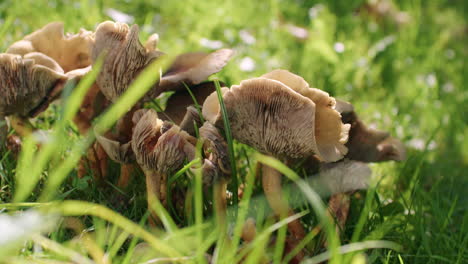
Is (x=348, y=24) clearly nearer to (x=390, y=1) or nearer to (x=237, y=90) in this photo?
(x=390, y=1)

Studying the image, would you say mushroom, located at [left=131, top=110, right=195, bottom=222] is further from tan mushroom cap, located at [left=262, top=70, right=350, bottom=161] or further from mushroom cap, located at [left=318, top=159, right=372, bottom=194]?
mushroom cap, located at [left=318, top=159, right=372, bottom=194]

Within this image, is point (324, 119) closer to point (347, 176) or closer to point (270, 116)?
point (270, 116)

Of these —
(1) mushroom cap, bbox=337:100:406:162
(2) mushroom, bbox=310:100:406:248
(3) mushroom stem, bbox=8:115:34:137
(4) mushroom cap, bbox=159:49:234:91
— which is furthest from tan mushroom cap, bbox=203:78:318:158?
(3) mushroom stem, bbox=8:115:34:137

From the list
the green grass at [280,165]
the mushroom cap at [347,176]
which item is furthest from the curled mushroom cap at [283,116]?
the mushroom cap at [347,176]

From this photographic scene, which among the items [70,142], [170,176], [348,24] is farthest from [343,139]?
[348,24]

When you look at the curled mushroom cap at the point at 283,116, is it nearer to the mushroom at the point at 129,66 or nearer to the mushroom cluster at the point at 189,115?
the mushroom cluster at the point at 189,115

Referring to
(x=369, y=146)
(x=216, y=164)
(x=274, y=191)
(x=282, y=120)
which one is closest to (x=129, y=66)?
(x=216, y=164)
